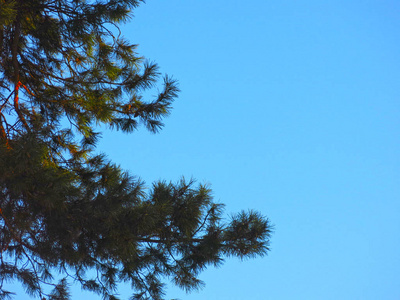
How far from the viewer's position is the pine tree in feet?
9.00

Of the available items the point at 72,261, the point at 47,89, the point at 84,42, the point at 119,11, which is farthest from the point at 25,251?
the point at 119,11

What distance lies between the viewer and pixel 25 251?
11.9 ft

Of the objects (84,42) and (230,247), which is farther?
(84,42)

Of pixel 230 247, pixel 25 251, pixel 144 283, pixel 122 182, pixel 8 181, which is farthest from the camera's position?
pixel 25 251

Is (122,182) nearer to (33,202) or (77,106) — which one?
(33,202)

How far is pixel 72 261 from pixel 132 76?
1444mm

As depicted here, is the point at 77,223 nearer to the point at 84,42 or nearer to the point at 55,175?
the point at 55,175

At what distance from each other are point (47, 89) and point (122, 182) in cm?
160

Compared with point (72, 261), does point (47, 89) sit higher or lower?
higher

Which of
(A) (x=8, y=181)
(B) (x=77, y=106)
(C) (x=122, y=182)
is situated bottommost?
(A) (x=8, y=181)

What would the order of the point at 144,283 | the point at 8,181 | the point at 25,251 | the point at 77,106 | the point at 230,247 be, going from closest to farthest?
the point at 8,181 → the point at 230,247 → the point at 144,283 → the point at 25,251 → the point at 77,106

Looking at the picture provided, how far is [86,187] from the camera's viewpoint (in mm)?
2916

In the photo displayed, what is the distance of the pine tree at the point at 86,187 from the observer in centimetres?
274

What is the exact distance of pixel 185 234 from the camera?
304 cm
